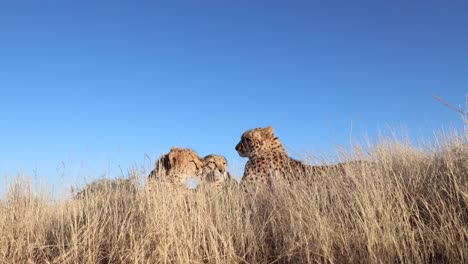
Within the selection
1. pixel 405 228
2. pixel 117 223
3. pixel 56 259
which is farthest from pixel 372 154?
pixel 56 259

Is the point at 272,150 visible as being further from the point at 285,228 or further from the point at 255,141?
the point at 285,228

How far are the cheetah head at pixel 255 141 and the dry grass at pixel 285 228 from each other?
7.61 ft

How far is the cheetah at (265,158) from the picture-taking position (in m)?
6.78

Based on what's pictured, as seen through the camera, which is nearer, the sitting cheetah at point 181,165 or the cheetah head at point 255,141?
the sitting cheetah at point 181,165

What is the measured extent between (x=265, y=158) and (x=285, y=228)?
3092mm

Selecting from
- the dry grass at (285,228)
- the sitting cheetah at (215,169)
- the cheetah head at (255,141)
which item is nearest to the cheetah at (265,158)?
the cheetah head at (255,141)

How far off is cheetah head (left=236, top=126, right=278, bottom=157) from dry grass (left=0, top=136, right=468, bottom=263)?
2.32 meters

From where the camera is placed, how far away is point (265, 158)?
7211mm

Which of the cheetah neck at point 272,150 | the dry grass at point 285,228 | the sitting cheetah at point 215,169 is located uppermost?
the cheetah neck at point 272,150

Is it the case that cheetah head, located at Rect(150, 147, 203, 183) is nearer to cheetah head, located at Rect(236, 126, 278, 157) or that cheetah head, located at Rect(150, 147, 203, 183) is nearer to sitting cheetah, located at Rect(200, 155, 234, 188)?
sitting cheetah, located at Rect(200, 155, 234, 188)

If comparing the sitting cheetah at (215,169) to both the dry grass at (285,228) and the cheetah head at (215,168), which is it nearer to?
the cheetah head at (215,168)

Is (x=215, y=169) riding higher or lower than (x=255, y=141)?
lower

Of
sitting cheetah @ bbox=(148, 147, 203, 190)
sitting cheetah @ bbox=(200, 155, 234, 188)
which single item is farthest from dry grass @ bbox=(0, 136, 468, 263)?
sitting cheetah @ bbox=(200, 155, 234, 188)

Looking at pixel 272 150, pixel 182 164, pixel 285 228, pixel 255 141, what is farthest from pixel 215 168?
pixel 285 228
